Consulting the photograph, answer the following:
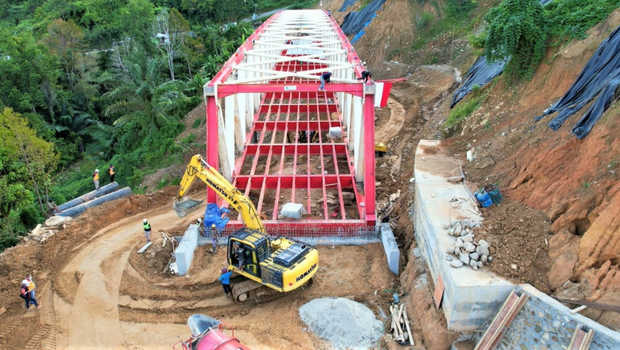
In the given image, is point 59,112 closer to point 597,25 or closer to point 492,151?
point 492,151

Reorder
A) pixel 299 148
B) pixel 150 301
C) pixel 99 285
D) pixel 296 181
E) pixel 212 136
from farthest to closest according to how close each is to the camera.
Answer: pixel 299 148, pixel 296 181, pixel 212 136, pixel 99 285, pixel 150 301

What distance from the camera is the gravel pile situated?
33.0 ft

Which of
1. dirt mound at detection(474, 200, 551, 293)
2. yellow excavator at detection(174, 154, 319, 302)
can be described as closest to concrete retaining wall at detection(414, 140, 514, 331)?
dirt mound at detection(474, 200, 551, 293)

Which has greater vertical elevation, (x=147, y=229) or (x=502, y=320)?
(x=502, y=320)

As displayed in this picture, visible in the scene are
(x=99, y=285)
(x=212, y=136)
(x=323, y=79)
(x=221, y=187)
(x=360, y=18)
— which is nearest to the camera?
(x=221, y=187)

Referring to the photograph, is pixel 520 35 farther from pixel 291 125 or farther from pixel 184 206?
pixel 184 206

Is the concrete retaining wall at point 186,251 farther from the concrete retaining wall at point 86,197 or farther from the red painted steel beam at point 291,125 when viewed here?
the concrete retaining wall at point 86,197

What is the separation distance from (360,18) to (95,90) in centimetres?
2591

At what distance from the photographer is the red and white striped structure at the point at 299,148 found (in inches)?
553

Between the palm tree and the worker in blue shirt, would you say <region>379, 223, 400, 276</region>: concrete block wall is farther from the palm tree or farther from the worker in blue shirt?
the palm tree

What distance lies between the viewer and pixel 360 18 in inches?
1598

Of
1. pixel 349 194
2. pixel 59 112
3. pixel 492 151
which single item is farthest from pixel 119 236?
pixel 59 112

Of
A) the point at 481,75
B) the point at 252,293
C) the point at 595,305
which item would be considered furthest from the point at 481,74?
the point at 252,293

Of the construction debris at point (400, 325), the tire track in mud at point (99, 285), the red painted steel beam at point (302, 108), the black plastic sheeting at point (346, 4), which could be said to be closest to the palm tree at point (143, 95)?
the red painted steel beam at point (302, 108)
